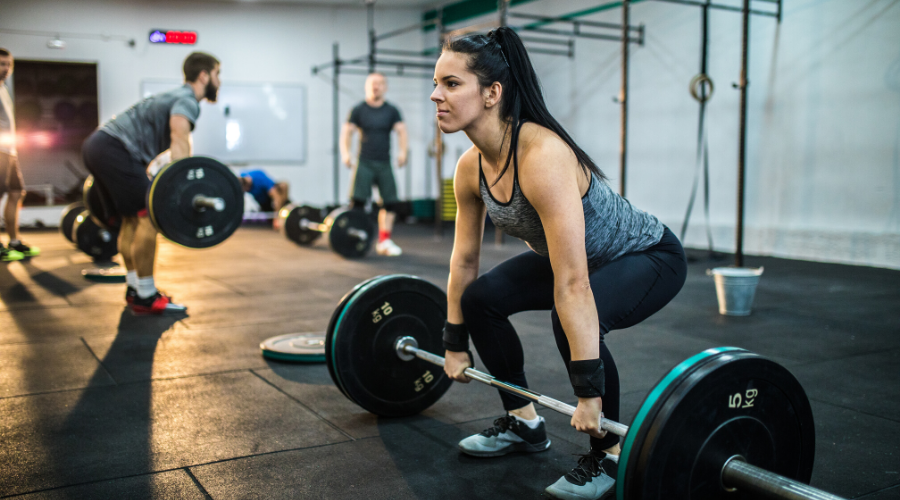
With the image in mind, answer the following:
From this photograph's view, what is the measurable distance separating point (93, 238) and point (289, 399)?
11.5ft

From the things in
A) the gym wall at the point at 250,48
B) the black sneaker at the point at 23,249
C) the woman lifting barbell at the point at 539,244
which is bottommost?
the black sneaker at the point at 23,249

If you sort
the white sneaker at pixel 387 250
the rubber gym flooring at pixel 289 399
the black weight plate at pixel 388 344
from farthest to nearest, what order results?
the white sneaker at pixel 387 250 < the black weight plate at pixel 388 344 < the rubber gym flooring at pixel 289 399

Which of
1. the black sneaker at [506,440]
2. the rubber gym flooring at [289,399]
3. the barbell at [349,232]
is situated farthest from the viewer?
the barbell at [349,232]

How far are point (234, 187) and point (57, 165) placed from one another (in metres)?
7.23

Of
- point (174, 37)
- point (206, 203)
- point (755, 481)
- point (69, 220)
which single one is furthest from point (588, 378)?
point (174, 37)

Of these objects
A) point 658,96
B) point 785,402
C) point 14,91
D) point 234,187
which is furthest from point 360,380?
point 14,91

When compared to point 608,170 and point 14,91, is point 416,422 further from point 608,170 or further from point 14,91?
point 14,91

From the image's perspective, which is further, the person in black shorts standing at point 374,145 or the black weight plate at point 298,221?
the black weight plate at point 298,221

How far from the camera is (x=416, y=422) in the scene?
1834 millimetres

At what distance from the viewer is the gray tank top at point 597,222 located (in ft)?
4.35

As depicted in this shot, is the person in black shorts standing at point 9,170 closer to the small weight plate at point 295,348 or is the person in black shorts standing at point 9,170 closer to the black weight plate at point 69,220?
the black weight plate at point 69,220

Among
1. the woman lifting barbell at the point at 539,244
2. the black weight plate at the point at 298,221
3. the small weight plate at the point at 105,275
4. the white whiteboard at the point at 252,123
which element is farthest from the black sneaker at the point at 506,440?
the white whiteboard at the point at 252,123

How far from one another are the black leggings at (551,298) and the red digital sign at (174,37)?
8.37 m

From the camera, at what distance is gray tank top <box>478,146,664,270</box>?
4.35 ft
